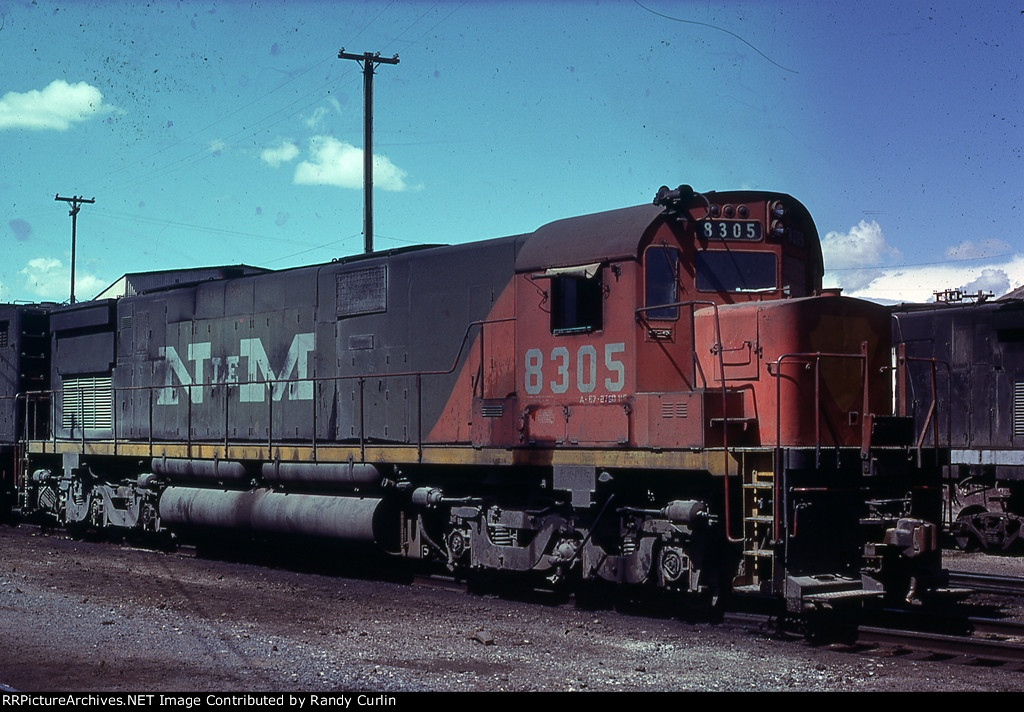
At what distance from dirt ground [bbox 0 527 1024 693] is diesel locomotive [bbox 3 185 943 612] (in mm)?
658

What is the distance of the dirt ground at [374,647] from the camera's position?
7328mm

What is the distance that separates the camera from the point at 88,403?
17.6 m

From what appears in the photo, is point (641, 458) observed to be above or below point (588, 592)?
A: above

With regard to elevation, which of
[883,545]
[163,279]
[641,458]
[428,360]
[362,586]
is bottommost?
[362,586]

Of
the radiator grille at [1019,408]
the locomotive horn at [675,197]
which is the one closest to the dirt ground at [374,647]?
the locomotive horn at [675,197]

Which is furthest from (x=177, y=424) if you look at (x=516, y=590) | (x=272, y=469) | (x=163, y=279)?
(x=163, y=279)

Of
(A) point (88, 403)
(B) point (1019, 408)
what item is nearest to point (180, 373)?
(A) point (88, 403)

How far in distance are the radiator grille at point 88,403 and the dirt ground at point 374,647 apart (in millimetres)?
5109

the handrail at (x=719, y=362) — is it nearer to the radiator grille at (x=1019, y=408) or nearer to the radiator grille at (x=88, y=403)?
the radiator grille at (x=1019, y=408)

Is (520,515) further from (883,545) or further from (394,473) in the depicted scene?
(883,545)

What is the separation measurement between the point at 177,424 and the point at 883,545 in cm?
1023

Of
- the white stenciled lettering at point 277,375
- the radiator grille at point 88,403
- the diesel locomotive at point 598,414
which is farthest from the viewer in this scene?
the radiator grille at point 88,403

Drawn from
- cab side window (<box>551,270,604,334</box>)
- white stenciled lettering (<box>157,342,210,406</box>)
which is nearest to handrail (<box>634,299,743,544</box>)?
cab side window (<box>551,270,604,334</box>)
